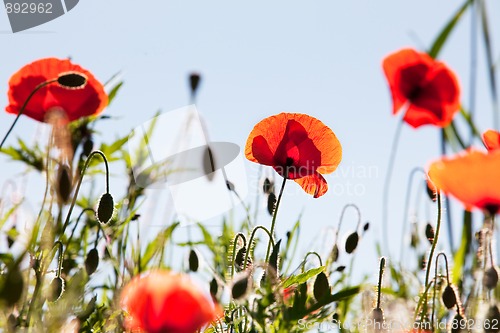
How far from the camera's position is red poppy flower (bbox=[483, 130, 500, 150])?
1393 mm

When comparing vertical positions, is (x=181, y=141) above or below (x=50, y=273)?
above

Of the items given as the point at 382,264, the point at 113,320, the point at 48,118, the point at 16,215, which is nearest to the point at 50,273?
the point at 113,320

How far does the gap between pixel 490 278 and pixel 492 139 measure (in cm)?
30

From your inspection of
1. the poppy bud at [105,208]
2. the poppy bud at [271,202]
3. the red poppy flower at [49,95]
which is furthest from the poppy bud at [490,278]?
the red poppy flower at [49,95]

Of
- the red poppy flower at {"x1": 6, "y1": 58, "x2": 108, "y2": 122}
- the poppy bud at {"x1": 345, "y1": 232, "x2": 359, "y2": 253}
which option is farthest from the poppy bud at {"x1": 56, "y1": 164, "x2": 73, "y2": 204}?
the poppy bud at {"x1": 345, "y1": 232, "x2": 359, "y2": 253}

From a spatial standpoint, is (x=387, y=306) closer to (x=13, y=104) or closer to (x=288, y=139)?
(x=288, y=139)

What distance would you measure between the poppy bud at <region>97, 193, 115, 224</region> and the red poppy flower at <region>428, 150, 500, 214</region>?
0.75m

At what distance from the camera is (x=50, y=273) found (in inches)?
65.6

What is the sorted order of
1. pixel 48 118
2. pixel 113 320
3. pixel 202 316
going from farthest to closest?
pixel 48 118 < pixel 113 320 < pixel 202 316

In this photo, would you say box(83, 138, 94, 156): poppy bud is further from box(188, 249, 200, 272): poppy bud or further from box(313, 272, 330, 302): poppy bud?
box(313, 272, 330, 302): poppy bud

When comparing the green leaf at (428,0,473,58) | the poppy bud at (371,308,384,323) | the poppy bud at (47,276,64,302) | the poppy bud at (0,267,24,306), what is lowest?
the poppy bud at (371,308,384,323)

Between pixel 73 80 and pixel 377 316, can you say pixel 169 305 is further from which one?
pixel 73 80

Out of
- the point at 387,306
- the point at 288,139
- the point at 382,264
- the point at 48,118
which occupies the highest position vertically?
the point at 48,118

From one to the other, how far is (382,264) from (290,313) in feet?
0.92
